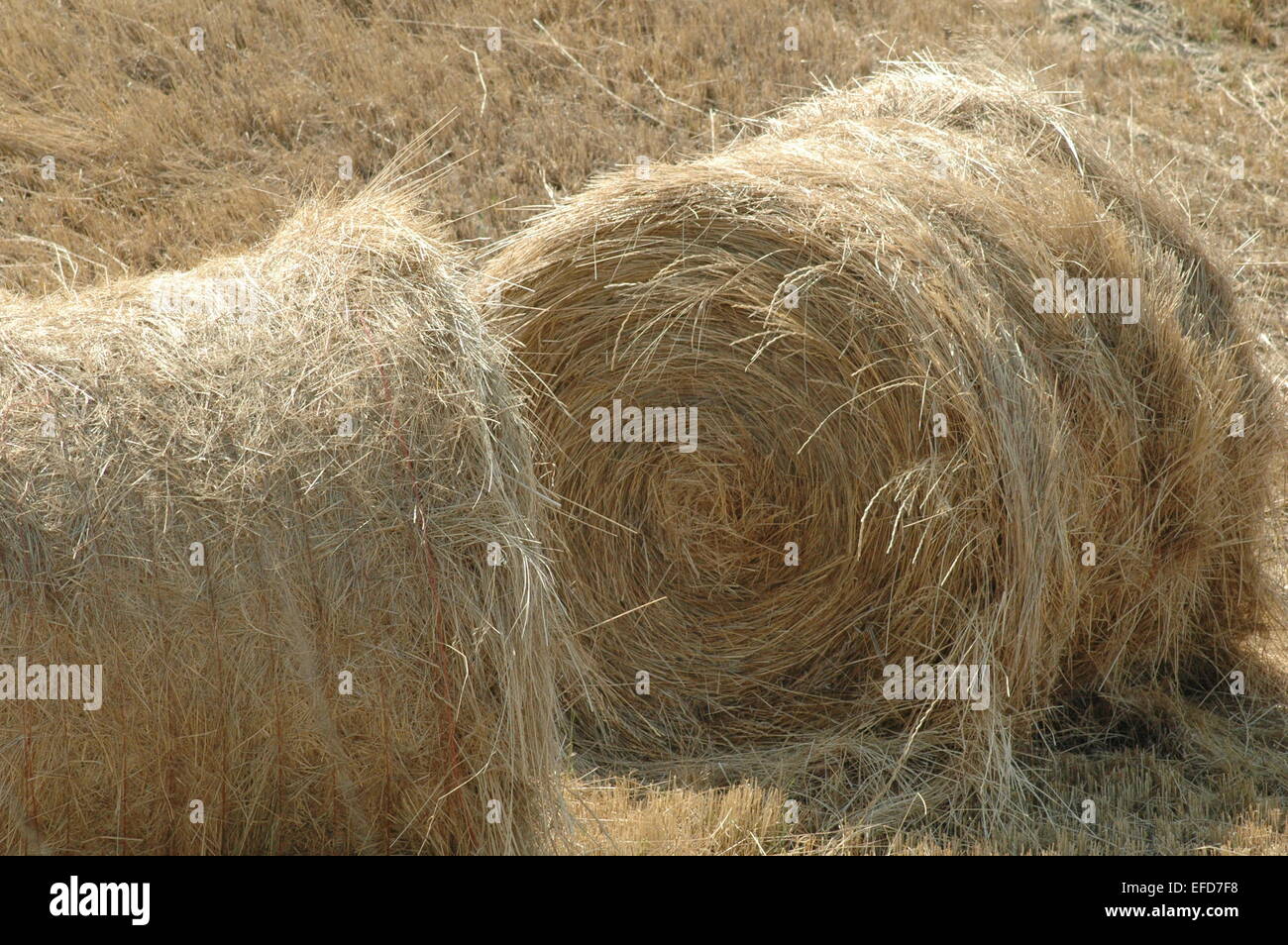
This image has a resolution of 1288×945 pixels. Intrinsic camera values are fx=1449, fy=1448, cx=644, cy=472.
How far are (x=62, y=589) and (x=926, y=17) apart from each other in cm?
862

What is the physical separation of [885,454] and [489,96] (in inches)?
217

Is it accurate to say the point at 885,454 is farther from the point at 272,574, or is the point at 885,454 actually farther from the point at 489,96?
the point at 489,96

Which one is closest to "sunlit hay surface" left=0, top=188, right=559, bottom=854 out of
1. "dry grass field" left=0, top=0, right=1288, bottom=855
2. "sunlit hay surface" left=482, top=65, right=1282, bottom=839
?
"sunlit hay surface" left=482, top=65, right=1282, bottom=839

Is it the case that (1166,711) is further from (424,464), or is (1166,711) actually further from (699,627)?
(424,464)

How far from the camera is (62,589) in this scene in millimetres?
3480

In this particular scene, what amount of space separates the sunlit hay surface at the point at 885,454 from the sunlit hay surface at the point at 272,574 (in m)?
1.26

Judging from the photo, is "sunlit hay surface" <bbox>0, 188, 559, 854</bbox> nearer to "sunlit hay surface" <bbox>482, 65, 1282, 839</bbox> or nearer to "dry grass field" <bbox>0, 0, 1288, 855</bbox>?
"sunlit hay surface" <bbox>482, 65, 1282, 839</bbox>

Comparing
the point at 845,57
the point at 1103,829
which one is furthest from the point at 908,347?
the point at 845,57

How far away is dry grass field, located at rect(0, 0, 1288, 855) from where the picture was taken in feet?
27.8

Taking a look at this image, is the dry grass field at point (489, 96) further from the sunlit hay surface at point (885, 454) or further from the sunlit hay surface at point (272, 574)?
the sunlit hay surface at point (272, 574)

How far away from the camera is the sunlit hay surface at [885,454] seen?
480 cm

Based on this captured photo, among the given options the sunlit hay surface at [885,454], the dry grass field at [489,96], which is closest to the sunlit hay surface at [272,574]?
the sunlit hay surface at [885,454]

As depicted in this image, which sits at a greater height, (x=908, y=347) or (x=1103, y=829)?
(x=908, y=347)

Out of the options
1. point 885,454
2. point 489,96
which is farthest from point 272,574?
point 489,96
